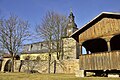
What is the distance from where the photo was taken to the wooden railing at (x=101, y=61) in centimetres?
1662

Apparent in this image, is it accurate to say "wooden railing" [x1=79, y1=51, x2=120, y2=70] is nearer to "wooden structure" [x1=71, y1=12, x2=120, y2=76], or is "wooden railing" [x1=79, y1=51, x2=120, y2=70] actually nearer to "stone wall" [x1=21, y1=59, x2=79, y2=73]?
"wooden structure" [x1=71, y1=12, x2=120, y2=76]

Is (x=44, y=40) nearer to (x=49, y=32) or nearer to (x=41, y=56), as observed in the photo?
(x=49, y=32)

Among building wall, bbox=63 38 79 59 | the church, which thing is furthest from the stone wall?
building wall, bbox=63 38 79 59

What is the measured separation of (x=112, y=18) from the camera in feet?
57.4

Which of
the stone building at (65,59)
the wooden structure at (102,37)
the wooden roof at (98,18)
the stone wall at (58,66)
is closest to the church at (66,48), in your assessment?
the stone building at (65,59)

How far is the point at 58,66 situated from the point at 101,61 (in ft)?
53.9

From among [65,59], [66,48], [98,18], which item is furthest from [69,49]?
[98,18]

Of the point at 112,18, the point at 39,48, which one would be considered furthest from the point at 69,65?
the point at 39,48

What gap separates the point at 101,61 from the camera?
57.6 ft

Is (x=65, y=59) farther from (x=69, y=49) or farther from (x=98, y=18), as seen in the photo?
(x=98, y=18)

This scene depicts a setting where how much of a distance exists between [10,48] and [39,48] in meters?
30.0

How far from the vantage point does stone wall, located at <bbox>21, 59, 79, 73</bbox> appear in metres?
31.5

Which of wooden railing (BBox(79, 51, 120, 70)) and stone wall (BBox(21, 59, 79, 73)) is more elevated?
wooden railing (BBox(79, 51, 120, 70))

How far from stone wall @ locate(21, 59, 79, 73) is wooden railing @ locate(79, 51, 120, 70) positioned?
1243 cm
